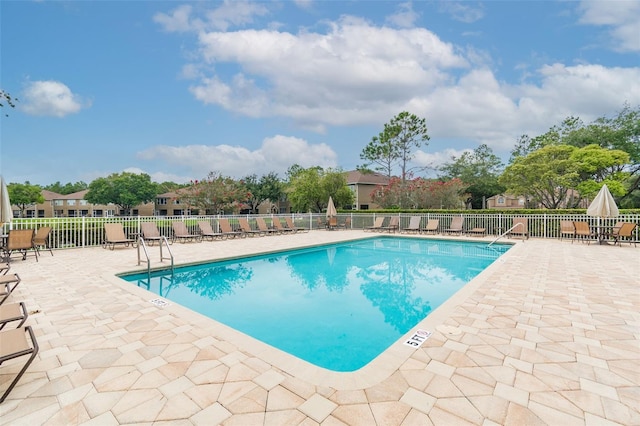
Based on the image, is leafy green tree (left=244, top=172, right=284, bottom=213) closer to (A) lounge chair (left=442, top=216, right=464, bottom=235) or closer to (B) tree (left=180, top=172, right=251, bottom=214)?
(B) tree (left=180, top=172, right=251, bottom=214)

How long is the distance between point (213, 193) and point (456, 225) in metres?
18.3

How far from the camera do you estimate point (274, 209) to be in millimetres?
47875

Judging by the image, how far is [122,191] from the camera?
164ft

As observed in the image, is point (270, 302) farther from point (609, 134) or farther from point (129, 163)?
point (129, 163)

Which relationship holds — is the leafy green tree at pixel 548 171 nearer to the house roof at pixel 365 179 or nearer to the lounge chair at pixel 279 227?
the house roof at pixel 365 179

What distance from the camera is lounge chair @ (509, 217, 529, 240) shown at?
45.4 feet

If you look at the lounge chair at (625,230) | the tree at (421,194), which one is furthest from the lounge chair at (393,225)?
the lounge chair at (625,230)

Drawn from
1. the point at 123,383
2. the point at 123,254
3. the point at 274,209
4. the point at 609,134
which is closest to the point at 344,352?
the point at 123,383

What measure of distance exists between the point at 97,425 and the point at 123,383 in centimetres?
52

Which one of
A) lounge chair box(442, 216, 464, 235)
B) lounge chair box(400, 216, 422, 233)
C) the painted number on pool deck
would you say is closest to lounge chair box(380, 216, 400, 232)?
lounge chair box(400, 216, 422, 233)

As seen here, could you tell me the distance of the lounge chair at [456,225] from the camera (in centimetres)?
1563

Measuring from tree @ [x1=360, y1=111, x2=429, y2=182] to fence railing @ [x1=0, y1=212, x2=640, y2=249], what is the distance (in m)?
9.04

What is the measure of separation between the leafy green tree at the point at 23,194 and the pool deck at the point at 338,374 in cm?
5986

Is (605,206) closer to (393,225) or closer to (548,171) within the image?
(393,225)
